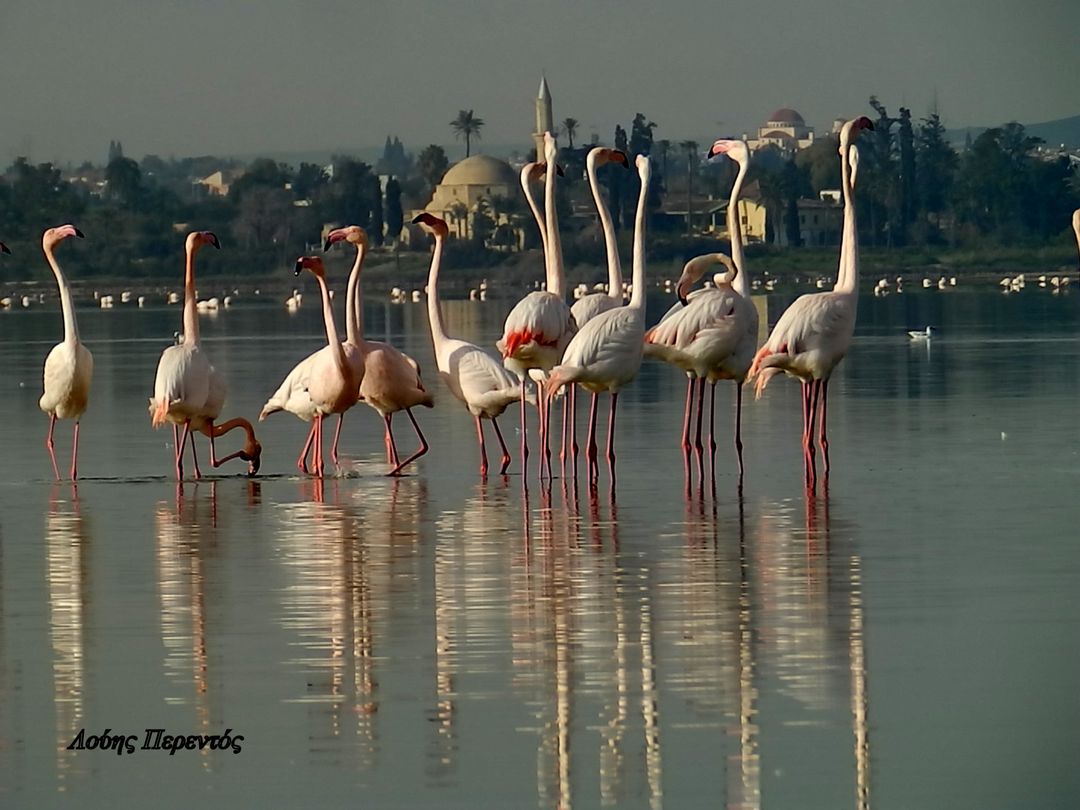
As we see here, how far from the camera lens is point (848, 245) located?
53.8 feet

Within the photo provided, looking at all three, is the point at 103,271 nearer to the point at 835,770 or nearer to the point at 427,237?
the point at 427,237

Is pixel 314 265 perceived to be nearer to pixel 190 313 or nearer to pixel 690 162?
pixel 190 313

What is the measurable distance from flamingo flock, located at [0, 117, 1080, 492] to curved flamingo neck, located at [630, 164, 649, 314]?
0.02 metres

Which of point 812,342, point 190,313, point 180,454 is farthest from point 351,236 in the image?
point 812,342

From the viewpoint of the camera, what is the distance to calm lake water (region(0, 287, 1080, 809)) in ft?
25.8

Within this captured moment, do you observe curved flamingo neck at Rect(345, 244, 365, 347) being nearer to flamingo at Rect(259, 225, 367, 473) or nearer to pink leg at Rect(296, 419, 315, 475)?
flamingo at Rect(259, 225, 367, 473)

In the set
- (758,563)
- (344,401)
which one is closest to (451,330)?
(344,401)

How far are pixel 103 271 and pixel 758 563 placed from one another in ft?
394

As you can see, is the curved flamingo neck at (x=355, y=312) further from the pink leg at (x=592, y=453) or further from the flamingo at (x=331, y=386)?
the pink leg at (x=592, y=453)

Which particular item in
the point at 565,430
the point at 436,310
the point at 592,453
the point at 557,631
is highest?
the point at 436,310

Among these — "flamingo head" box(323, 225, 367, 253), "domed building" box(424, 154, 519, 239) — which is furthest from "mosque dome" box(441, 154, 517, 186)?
"flamingo head" box(323, 225, 367, 253)

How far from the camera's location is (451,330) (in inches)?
1850

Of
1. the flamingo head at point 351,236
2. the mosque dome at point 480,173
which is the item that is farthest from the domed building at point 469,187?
the flamingo head at point 351,236

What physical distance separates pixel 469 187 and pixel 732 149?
149 metres
